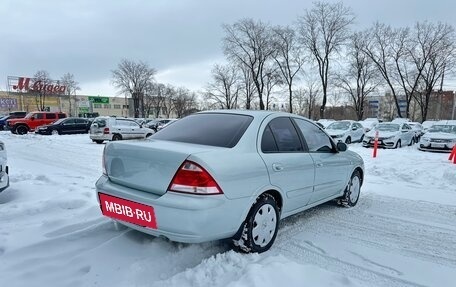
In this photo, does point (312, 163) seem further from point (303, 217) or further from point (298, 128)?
point (303, 217)

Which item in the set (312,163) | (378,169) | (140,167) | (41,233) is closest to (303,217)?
(312,163)

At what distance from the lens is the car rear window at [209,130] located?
353 cm

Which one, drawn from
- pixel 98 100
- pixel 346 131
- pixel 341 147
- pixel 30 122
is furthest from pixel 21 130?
pixel 98 100

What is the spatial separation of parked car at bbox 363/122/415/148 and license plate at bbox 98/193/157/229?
16.0 meters

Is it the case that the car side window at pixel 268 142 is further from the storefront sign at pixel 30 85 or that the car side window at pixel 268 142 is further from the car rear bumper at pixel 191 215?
the storefront sign at pixel 30 85

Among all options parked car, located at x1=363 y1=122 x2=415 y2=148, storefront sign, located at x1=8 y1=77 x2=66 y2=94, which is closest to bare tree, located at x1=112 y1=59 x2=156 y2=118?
storefront sign, located at x1=8 y1=77 x2=66 y2=94

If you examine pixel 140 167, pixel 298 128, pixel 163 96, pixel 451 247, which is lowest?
pixel 451 247

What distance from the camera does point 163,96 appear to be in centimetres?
7625

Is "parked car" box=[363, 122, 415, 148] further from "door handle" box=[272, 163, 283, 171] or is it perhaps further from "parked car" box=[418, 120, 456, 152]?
"door handle" box=[272, 163, 283, 171]

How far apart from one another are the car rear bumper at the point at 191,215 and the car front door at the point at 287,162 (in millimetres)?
698

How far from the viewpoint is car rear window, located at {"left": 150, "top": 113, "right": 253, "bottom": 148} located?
353 centimetres

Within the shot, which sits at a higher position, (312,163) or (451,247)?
(312,163)

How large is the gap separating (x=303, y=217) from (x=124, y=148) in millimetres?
2810

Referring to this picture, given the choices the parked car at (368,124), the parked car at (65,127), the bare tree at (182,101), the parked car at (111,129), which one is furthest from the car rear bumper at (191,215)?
the bare tree at (182,101)
